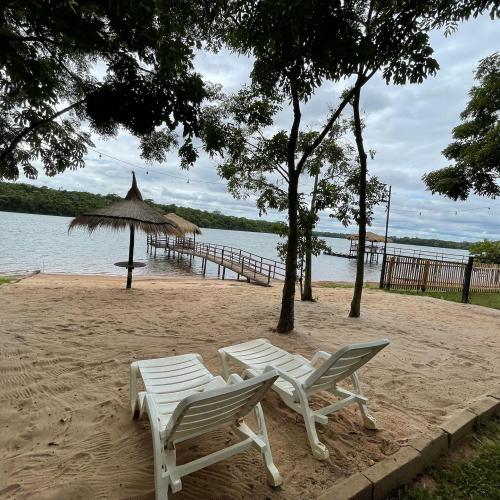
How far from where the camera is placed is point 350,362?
238 cm

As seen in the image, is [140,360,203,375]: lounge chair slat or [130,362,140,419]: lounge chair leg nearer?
[130,362,140,419]: lounge chair leg

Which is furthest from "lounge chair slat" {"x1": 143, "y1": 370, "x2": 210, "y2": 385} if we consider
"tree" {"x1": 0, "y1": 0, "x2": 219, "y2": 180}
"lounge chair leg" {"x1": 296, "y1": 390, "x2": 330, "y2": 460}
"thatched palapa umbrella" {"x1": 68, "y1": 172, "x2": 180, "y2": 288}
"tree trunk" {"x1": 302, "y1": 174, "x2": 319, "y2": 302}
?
"thatched palapa umbrella" {"x1": 68, "y1": 172, "x2": 180, "y2": 288}

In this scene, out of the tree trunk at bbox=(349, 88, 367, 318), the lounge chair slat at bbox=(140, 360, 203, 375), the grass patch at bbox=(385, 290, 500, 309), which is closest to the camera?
the lounge chair slat at bbox=(140, 360, 203, 375)

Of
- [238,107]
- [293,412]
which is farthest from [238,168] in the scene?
[293,412]

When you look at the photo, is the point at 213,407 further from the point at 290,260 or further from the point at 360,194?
the point at 360,194

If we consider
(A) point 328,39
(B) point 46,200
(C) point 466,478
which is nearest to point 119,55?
(A) point 328,39

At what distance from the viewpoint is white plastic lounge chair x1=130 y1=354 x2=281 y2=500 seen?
163 centimetres

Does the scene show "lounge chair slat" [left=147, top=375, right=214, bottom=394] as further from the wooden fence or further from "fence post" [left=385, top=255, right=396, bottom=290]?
"fence post" [left=385, top=255, right=396, bottom=290]

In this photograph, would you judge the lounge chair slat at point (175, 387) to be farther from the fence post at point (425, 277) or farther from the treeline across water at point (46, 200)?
the treeline across water at point (46, 200)

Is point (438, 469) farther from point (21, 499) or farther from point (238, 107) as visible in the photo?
point (238, 107)

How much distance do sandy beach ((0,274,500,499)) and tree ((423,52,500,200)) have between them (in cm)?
500

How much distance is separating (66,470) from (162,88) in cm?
318

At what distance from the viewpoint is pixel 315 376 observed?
228 cm

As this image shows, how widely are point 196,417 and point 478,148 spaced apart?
11.5 metres
